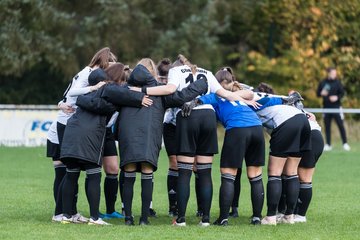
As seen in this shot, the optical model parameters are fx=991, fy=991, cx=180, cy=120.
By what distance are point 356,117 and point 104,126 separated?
21.2 meters

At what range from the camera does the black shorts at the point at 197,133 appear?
1110 cm

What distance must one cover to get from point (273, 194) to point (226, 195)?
1.89ft

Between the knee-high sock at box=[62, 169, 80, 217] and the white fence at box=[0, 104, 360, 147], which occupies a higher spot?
the knee-high sock at box=[62, 169, 80, 217]

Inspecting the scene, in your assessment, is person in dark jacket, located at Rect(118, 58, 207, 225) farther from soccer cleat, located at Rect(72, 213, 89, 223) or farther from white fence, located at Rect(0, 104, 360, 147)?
white fence, located at Rect(0, 104, 360, 147)

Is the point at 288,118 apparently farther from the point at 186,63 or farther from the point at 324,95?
the point at 324,95

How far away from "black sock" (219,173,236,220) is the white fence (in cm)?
1242

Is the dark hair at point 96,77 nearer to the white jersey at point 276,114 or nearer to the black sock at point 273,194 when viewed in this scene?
the white jersey at point 276,114

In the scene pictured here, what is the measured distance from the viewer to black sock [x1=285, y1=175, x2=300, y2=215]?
37.8 ft

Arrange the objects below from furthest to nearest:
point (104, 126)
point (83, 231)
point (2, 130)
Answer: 1. point (2, 130)
2. point (104, 126)
3. point (83, 231)

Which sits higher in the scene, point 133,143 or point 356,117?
point 133,143

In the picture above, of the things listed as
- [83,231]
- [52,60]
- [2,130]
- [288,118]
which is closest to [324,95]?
[2,130]

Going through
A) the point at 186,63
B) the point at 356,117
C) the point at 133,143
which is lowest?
the point at 356,117

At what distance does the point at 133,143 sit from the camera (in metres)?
10.8

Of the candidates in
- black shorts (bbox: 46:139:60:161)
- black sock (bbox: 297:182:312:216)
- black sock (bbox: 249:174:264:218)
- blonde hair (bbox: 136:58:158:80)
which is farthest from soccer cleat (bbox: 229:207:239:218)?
black shorts (bbox: 46:139:60:161)
